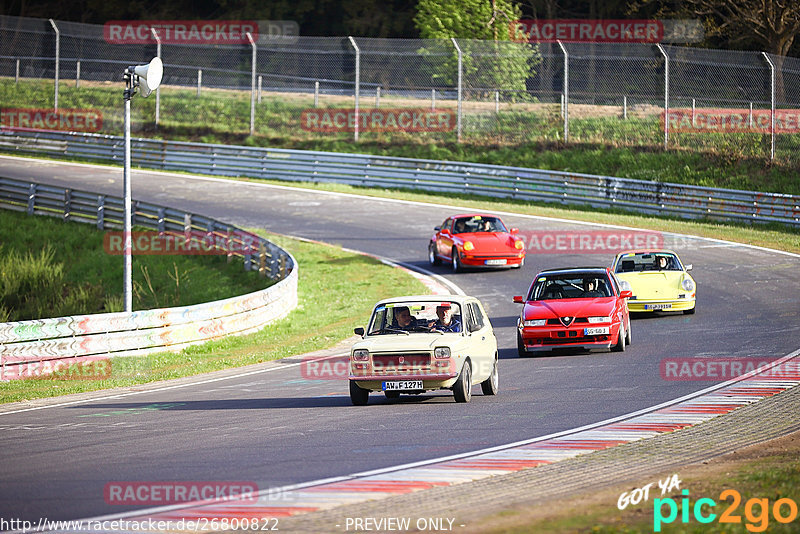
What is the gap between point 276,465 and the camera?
9695mm

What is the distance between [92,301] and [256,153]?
16380 mm

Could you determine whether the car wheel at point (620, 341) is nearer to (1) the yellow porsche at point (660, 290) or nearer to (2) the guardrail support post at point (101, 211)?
(1) the yellow porsche at point (660, 290)

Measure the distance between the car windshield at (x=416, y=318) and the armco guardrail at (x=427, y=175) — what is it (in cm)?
2224

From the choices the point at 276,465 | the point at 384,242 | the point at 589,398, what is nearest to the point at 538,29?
the point at 384,242

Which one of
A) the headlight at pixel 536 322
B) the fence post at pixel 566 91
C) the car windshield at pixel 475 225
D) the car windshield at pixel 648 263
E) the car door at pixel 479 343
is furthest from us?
the fence post at pixel 566 91

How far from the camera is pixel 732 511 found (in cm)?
748

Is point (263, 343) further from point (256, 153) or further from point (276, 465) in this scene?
point (256, 153)

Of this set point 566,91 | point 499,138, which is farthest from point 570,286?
point 499,138

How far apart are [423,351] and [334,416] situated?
4.42ft

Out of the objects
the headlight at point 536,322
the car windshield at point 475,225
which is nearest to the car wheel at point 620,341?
the headlight at point 536,322

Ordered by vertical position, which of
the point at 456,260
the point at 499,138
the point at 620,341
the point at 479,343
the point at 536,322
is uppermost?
the point at 499,138

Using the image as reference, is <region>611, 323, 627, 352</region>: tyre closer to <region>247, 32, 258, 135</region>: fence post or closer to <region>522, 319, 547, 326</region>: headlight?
<region>522, 319, 547, 326</region>: headlight

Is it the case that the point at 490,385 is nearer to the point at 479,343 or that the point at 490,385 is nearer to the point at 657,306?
the point at 479,343

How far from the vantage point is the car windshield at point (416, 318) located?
13867 millimetres
